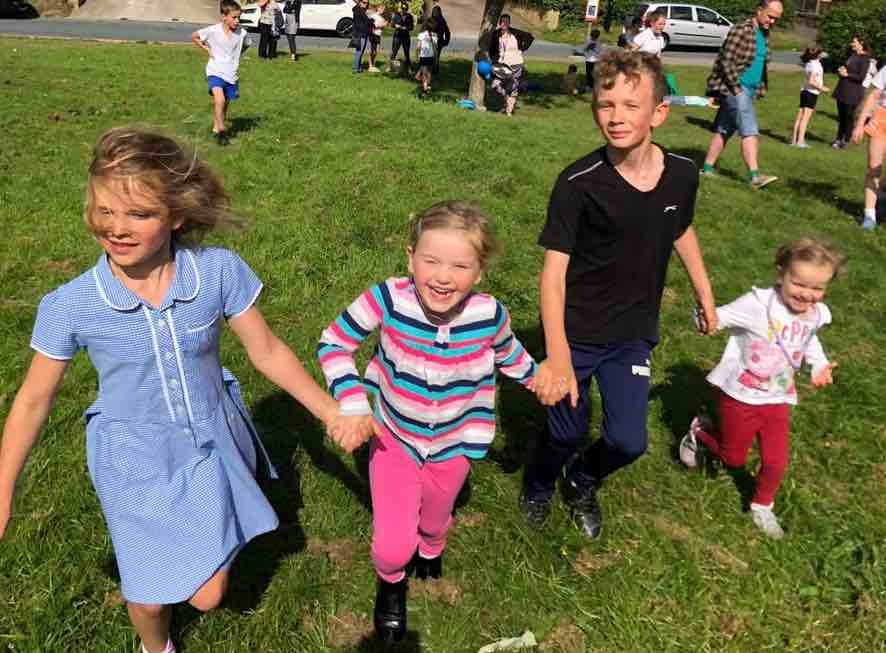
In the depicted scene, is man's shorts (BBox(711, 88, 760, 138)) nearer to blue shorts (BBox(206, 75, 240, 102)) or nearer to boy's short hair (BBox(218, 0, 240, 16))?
blue shorts (BBox(206, 75, 240, 102))

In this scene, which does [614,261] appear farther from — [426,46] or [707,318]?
[426,46]

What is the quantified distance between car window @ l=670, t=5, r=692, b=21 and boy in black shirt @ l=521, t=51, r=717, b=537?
29.3 meters

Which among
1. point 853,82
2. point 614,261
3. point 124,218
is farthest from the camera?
point 853,82

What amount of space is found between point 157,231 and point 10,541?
183 cm

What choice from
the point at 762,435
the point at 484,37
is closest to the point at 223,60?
the point at 484,37

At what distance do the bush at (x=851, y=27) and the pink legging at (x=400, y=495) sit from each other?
29036mm

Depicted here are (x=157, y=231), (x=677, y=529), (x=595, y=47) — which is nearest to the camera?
(x=157, y=231)

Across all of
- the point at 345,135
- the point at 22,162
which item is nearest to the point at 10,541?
the point at 22,162

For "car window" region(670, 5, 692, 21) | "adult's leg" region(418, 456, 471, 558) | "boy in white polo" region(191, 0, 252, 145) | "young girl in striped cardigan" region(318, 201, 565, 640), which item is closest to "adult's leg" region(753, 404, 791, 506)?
"young girl in striped cardigan" region(318, 201, 565, 640)

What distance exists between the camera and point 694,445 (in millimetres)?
3910

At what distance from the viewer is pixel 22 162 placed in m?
7.71

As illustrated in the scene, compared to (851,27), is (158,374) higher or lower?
lower

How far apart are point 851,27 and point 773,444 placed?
29706 millimetres

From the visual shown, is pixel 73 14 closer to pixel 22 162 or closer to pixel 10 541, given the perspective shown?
pixel 22 162
